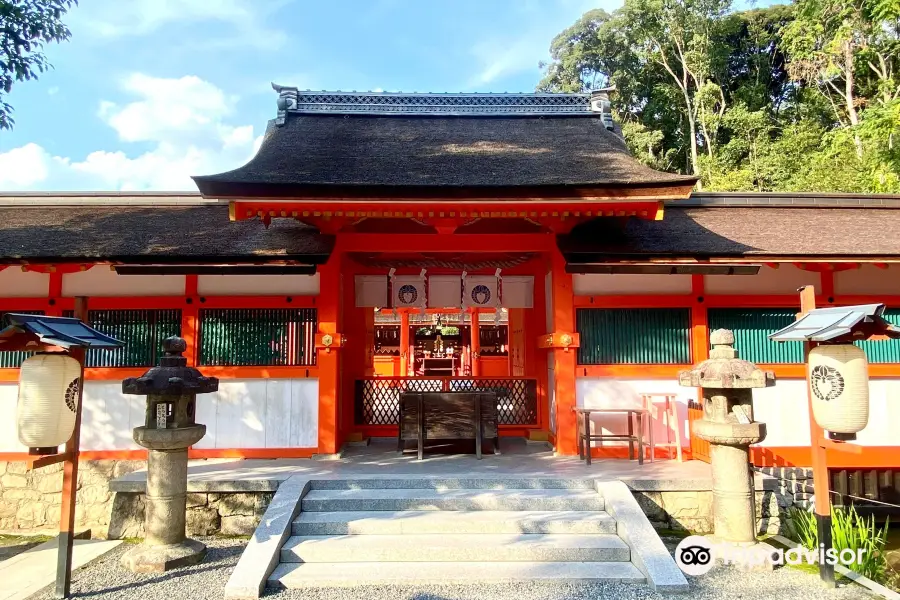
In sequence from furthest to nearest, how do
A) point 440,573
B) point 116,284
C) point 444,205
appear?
point 116,284, point 444,205, point 440,573

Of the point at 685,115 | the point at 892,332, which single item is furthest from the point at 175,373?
the point at 685,115

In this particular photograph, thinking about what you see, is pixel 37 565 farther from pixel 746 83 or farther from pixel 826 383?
pixel 746 83

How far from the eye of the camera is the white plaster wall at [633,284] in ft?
22.0

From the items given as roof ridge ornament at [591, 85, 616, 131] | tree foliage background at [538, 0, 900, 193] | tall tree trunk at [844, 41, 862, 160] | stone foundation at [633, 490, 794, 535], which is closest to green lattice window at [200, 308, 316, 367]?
stone foundation at [633, 490, 794, 535]

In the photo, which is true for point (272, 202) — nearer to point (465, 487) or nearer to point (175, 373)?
point (175, 373)

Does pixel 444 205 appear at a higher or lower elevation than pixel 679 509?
higher

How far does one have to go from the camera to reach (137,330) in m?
6.55

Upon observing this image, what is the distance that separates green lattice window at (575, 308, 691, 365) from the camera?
6.61 meters

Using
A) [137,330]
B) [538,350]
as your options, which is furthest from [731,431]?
[137,330]

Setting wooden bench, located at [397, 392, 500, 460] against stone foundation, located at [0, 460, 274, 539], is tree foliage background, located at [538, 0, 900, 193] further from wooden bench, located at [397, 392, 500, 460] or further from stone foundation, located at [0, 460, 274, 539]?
stone foundation, located at [0, 460, 274, 539]

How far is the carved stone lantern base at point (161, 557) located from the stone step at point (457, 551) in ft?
2.72

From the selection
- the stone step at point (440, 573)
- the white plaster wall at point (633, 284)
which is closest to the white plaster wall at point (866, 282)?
the white plaster wall at point (633, 284)

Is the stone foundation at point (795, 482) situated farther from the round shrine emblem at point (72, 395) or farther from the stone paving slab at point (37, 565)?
the stone paving slab at point (37, 565)

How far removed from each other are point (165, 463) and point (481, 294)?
498 centimetres
